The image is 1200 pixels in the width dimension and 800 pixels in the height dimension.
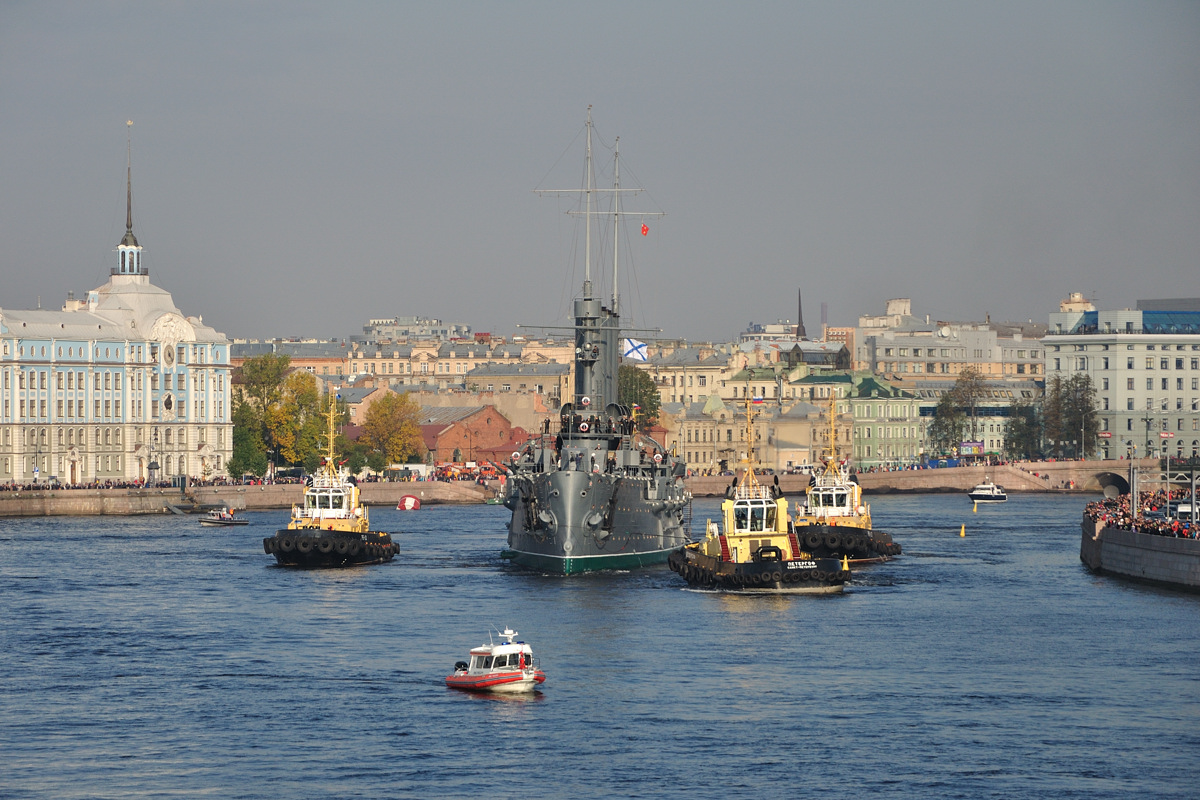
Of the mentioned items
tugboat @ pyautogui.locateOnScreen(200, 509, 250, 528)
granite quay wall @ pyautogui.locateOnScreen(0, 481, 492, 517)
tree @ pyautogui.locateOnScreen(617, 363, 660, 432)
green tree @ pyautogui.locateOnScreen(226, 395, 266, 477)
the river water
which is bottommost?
the river water

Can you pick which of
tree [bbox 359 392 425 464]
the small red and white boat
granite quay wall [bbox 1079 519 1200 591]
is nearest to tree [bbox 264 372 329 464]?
tree [bbox 359 392 425 464]

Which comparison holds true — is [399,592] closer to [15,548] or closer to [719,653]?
[719,653]

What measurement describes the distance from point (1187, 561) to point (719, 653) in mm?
17680

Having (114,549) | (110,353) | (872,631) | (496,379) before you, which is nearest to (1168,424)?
(496,379)

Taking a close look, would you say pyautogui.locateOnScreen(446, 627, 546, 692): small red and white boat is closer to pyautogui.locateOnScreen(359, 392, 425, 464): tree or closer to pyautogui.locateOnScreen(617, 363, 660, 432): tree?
pyautogui.locateOnScreen(617, 363, 660, 432): tree

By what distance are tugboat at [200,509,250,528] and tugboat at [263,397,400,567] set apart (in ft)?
83.8

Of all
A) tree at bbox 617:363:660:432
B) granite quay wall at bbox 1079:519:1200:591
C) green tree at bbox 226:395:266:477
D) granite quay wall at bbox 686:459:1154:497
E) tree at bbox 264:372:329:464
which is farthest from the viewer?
granite quay wall at bbox 686:459:1154:497

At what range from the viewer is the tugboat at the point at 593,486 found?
67875 mm

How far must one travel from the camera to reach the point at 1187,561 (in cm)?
5884

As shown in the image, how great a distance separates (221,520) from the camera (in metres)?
99.2

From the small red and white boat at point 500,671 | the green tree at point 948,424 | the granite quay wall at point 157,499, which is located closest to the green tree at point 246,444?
the granite quay wall at point 157,499

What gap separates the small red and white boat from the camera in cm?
4253

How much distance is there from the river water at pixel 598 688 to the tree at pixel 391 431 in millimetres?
70932

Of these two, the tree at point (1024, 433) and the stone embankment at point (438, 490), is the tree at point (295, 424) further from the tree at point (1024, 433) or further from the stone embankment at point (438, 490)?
the tree at point (1024, 433)
